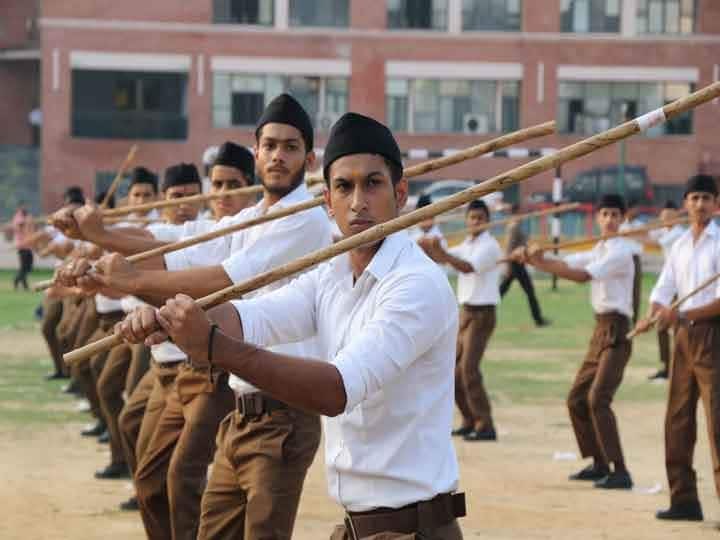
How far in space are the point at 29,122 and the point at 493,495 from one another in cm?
4949

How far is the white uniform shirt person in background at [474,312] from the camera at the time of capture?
1388 centimetres

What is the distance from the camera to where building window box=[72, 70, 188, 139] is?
49.0 m

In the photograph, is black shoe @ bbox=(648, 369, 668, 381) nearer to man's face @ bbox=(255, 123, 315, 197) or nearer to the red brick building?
man's face @ bbox=(255, 123, 315, 197)

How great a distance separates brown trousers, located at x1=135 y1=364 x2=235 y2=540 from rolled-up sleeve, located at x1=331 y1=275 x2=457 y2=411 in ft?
9.78

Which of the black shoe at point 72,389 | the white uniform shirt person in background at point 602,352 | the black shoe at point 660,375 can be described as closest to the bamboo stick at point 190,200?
the white uniform shirt person in background at point 602,352

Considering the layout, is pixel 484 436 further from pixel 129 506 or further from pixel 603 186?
pixel 603 186

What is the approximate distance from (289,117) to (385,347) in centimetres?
301

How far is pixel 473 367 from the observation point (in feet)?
46.2

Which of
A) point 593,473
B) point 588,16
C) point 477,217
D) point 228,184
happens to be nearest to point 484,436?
point 593,473

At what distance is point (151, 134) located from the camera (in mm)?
49562

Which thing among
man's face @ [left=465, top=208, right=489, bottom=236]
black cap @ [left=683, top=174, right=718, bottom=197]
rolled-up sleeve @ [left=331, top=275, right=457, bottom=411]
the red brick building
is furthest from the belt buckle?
the red brick building

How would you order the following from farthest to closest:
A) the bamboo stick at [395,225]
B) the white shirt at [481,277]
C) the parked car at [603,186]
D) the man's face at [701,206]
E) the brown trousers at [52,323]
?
1. the parked car at [603,186]
2. the brown trousers at [52,323]
3. the white shirt at [481,277]
4. the man's face at [701,206]
5. the bamboo stick at [395,225]

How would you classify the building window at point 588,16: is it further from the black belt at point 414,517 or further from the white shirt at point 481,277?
the black belt at point 414,517

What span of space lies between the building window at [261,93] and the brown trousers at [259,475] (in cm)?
4231
